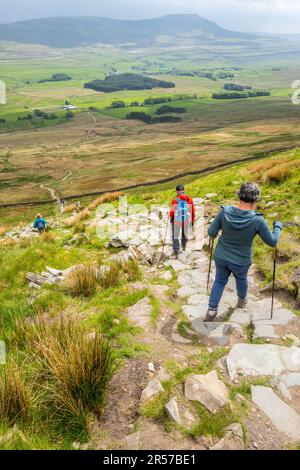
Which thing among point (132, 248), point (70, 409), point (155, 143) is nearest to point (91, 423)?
point (70, 409)

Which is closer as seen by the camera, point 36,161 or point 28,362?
point 28,362

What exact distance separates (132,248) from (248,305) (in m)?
4.31

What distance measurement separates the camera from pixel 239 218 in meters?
6.65

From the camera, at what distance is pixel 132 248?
11.1 m

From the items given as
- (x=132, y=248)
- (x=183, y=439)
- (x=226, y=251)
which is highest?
(x=226, y=251)

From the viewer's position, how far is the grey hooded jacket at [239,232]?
21.6 ft

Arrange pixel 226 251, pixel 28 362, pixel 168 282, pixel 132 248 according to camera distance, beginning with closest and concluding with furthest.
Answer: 1. pixel 28 362
2. pixel 226 251
3. pixel 168 282
4. pixel 132 248

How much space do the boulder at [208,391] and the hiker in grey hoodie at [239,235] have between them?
76.8 inches

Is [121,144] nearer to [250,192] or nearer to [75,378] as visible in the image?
[250,192]

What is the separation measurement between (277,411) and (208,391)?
36.6 inches

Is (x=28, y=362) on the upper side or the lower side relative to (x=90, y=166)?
upper

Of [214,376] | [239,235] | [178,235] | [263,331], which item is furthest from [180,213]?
[214,376]

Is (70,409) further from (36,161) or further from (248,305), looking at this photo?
(36,161)

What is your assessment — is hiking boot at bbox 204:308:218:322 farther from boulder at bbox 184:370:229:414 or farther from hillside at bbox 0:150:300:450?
boulder at bbox 184:370:229:414
